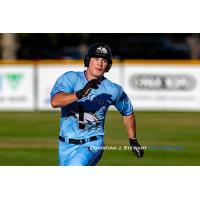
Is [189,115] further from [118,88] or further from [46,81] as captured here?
[118,88]

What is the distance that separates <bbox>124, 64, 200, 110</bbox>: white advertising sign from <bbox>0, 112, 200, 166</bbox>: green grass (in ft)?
1.43

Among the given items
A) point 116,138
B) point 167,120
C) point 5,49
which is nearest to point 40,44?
point 5,49

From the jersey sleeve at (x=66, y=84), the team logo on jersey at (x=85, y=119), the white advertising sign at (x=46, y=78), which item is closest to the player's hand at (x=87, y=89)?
the jersey sleeve at (x=66, y=84)

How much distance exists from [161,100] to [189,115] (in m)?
A: 1.07

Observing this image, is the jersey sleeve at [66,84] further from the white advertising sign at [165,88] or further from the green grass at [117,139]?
the white advertising sign at [165,88]

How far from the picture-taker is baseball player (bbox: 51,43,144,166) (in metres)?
11.3

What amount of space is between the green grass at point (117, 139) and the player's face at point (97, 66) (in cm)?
433

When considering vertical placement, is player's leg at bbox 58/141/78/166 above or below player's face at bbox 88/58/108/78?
below

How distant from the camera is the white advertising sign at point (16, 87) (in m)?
26.3

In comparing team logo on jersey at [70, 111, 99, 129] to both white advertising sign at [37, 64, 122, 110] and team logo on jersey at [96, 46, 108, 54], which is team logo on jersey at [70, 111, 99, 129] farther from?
white advertising sign at [37, 64, 122, 110]

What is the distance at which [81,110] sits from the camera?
11430 millimetres

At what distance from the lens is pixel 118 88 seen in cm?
1164


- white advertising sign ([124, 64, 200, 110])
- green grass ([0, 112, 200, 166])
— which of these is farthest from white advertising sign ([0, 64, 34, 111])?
white advertising sign ([124, 64, 200, 110])
